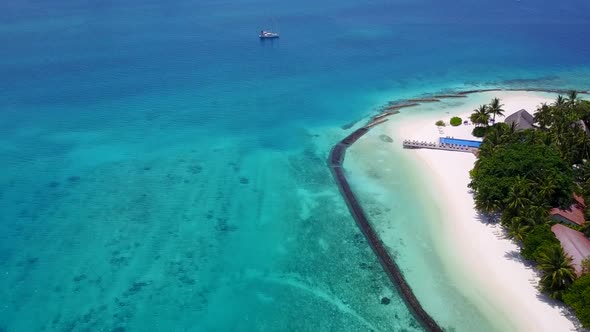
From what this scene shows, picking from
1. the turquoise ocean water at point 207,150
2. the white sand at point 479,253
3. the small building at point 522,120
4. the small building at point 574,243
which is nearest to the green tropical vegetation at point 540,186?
the small building at point 574,243

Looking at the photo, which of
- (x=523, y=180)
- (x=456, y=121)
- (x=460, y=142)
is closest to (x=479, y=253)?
(x=523, y=180)

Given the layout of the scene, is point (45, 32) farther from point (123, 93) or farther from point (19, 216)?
point (19, 216)

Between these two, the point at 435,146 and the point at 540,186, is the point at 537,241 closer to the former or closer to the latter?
the point at 540,186

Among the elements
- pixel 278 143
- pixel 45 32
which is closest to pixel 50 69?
pixel 45 32

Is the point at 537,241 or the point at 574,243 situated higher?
the point at 537,241

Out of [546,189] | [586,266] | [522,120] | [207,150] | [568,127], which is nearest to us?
[586,266]

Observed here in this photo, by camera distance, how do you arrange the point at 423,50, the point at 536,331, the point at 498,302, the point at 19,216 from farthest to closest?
the point at 423,50, the point at 19,216, the point at 498,302, the point at 536,331

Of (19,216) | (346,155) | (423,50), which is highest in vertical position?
(423,50)
